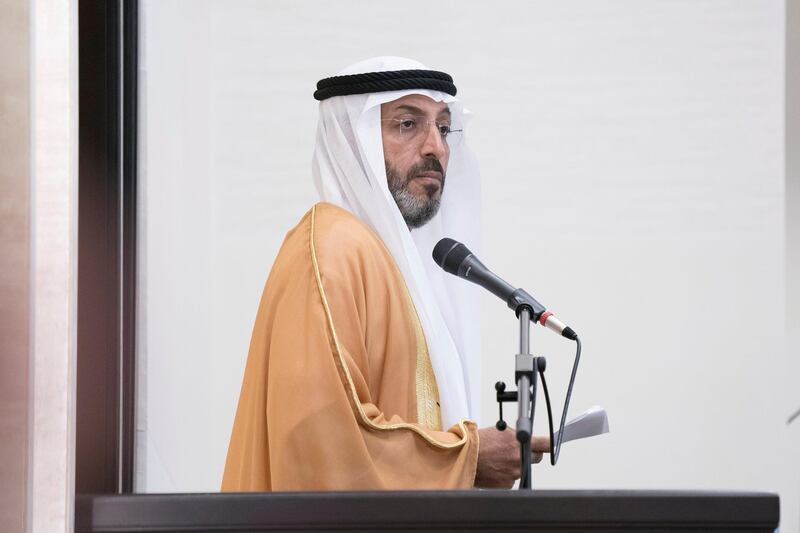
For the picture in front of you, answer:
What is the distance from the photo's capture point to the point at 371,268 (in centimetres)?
232

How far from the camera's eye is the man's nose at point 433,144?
8.38ft

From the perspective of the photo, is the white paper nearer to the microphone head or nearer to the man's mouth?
the microphone head

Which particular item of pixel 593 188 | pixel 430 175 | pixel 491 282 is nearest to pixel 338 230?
pixel 430 175

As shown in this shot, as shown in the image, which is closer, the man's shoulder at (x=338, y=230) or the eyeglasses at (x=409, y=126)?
the man's shoulder at (x=338, y=230)

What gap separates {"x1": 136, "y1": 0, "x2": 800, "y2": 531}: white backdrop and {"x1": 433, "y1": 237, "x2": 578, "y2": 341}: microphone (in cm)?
69

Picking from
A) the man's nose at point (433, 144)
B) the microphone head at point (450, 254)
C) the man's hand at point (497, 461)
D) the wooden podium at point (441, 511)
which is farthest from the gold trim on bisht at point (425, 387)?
the wooden podium at point (441, 511)

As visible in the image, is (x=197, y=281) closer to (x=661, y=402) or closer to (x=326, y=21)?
(x=326, y=21)

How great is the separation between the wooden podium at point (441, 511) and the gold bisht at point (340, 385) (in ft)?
1.28

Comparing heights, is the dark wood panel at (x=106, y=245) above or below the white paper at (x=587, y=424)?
above

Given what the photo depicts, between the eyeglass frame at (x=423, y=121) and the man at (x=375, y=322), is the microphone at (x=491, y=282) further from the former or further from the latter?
the eyeglass frame at (x=423, y=121)

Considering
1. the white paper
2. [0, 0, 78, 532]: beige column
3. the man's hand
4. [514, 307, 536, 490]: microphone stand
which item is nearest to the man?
the man's hand

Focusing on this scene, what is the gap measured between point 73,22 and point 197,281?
916 mm

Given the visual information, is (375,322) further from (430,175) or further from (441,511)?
(441,511)

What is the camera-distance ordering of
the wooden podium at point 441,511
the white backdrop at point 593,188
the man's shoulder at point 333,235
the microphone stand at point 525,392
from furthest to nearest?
the white backdrop at point 593,188
the man's shoulder at point 333,235
the microphone stand at point 525,392
the wooden podium at point 441,511
